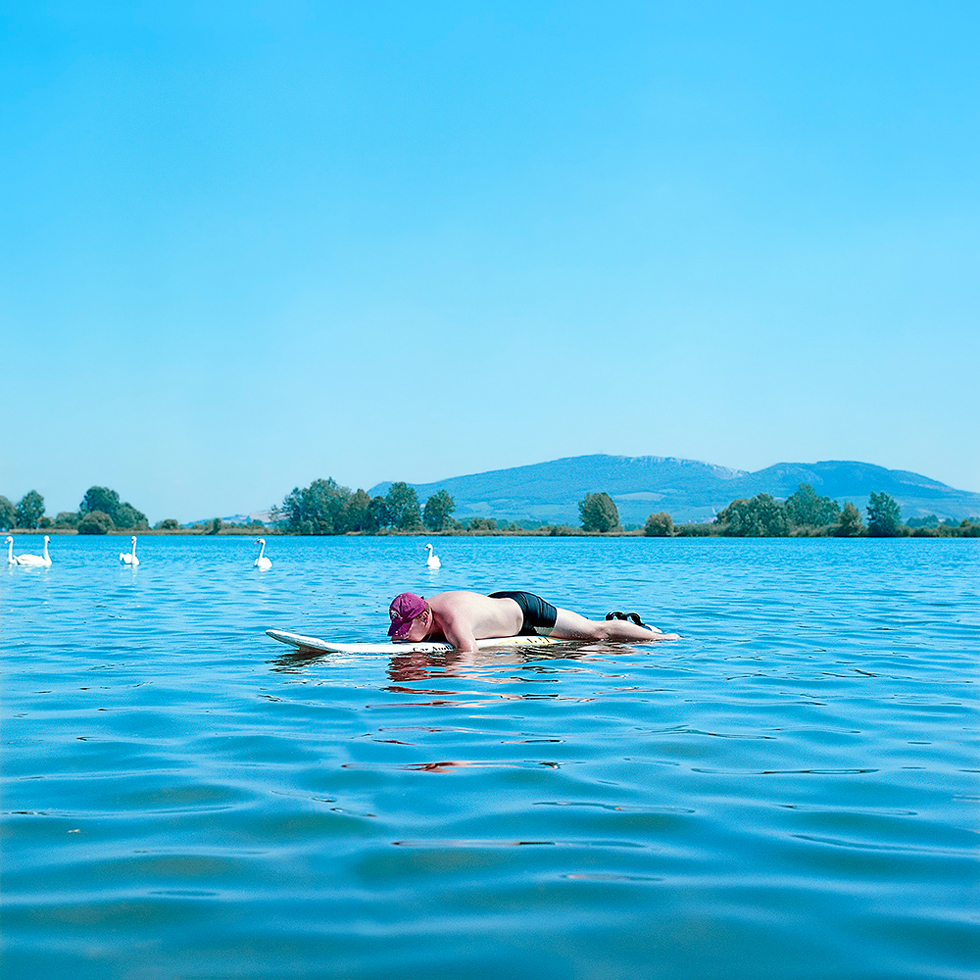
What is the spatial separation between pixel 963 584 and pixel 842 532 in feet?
410

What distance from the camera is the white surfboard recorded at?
11.3 m

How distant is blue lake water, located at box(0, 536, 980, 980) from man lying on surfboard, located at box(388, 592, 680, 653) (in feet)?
1.83

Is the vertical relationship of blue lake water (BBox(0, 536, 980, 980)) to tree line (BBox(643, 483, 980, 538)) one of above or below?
below

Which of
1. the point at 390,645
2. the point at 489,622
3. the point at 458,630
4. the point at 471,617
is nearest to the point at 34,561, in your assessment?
the point at 390,645

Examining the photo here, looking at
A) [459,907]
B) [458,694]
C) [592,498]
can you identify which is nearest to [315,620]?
[458,694]

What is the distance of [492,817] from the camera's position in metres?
5.12

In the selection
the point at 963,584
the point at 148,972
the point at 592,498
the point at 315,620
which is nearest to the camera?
the point at 148,972

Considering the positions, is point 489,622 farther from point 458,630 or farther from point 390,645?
point 390,645

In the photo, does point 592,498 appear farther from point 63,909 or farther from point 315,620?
point 63,909

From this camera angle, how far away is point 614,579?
3112 centimetres

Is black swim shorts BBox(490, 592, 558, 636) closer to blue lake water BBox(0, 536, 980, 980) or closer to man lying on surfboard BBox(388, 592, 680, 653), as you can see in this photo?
man lying on surfboard BBox(388, 592, 680, 653)

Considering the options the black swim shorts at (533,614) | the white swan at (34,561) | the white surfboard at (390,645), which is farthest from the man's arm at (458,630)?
the white swan at (34,561)

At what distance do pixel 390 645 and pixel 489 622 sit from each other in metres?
1.41

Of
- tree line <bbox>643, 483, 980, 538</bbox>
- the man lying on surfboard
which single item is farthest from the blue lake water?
tree line <bbox>643, 483, 980, 538</bbox>
